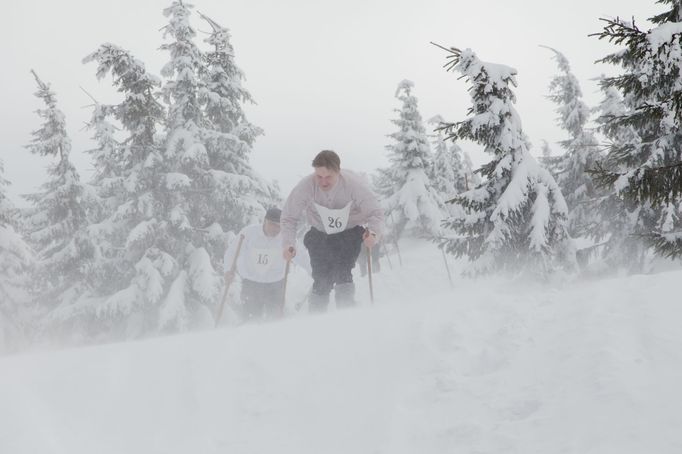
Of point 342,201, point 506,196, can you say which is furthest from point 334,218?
point 506,196

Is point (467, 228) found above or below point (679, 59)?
below

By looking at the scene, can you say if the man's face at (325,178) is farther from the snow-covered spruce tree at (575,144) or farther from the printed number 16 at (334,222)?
the snow-covered spruce tree at (575,144)

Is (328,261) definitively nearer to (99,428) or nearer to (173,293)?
(99,428)

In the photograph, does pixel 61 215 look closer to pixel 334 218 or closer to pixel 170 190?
pixel 170 190

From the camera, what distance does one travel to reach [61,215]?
18.2m

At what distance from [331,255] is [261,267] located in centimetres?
253

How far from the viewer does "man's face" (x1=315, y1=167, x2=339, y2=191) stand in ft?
20.2

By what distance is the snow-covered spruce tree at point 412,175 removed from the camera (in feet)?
91.3

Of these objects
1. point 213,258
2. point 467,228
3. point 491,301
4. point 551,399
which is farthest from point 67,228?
point 551,399

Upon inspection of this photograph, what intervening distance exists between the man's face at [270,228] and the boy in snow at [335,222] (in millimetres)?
1639

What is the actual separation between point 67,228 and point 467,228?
1432 cm

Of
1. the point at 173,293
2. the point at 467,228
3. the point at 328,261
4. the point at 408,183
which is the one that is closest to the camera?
the point at 328,261

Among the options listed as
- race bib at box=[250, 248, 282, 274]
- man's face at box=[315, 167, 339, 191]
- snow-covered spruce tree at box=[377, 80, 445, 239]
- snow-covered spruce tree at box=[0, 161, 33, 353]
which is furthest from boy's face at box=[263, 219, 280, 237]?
snow-covered spruce tree at box=[377, 80, 445, 239]

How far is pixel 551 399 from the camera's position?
9.98ft
